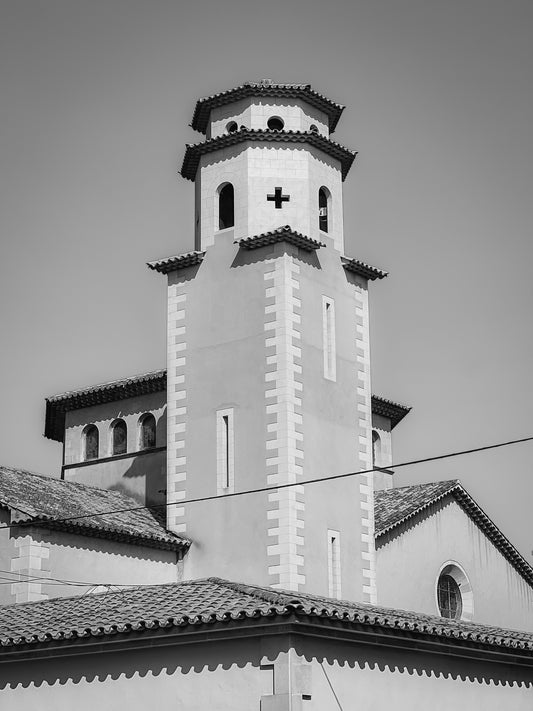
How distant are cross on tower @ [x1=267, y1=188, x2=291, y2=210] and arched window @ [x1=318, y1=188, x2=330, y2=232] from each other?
3.85 feet

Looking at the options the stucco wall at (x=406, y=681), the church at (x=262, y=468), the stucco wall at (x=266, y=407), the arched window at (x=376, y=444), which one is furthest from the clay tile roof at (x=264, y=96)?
the stucco wall at (x=406, y=681)

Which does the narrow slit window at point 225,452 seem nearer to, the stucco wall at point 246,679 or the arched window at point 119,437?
the arched window at point 119,437

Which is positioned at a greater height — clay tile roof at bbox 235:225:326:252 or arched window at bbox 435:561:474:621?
clay tile roof at bbox 235:225:326:252

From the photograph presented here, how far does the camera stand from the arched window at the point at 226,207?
3331 centimetres

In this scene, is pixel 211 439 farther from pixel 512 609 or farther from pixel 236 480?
pixel 512 609

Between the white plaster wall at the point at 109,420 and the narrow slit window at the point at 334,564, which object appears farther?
the white plaster wall at the point at 109,420

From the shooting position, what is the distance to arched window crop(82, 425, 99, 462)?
38844 millimetres

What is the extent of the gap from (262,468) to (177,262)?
6224 mm

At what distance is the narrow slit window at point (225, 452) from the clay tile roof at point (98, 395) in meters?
6.04

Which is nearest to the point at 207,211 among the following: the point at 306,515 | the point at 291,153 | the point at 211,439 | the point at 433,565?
the point at 291,153

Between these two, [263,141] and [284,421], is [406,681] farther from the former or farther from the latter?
[263,141]

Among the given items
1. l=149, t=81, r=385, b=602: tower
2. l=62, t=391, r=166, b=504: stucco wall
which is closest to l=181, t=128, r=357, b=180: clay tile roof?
l=149, t=81, r=385, b=602: tower

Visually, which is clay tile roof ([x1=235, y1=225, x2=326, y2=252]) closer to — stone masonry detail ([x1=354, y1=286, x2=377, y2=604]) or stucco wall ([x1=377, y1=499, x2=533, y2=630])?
stone masonry detail ([x1=354, y1=286, x2=377, y2=604])

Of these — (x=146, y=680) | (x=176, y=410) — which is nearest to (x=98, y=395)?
(x=176, y=410)
